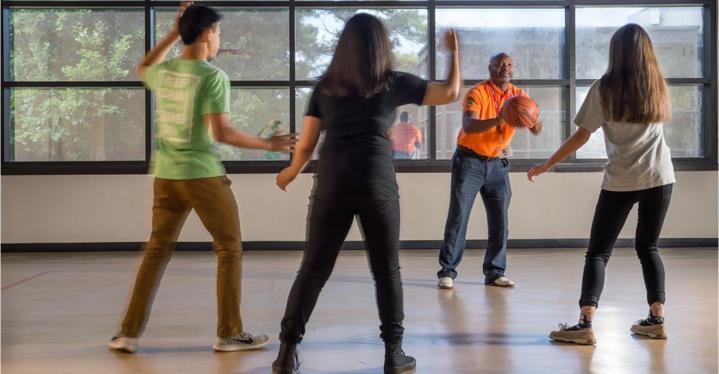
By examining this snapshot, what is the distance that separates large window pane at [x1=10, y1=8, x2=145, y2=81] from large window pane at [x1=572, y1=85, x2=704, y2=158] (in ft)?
14.7

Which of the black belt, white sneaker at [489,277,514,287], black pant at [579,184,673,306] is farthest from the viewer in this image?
white sneaker at [489,277,514,287]

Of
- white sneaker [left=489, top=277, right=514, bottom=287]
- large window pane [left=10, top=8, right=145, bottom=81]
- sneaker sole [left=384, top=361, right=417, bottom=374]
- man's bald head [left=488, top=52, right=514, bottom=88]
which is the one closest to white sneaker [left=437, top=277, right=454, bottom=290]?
white sneaker [left=489, top=277, right=514, bottom=287]

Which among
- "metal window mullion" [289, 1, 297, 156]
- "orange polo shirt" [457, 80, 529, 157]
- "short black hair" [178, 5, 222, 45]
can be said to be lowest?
"orange polo shirt" [457, 80, 529, 157]

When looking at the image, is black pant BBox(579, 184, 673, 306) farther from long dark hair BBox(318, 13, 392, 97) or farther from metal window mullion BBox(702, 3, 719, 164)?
metal window mullion BBox(702, 3, 719, 164)

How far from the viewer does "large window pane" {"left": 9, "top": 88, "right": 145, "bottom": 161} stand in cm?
851

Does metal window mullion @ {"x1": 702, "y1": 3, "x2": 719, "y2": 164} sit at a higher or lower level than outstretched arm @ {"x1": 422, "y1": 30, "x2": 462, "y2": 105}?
higher

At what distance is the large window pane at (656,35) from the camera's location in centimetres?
866

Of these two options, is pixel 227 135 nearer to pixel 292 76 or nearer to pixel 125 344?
pixel 125 344

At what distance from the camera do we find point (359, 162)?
3.00 m

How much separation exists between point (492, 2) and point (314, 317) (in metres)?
5.01

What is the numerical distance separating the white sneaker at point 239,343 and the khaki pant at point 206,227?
0.02 m

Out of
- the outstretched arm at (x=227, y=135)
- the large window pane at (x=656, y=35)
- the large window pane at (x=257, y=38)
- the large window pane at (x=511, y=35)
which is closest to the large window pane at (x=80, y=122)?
the large window pane at (x=257, y=38)

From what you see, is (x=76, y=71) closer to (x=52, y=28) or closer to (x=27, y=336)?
(x=52, y=28)

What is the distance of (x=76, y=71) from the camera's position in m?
8.52
